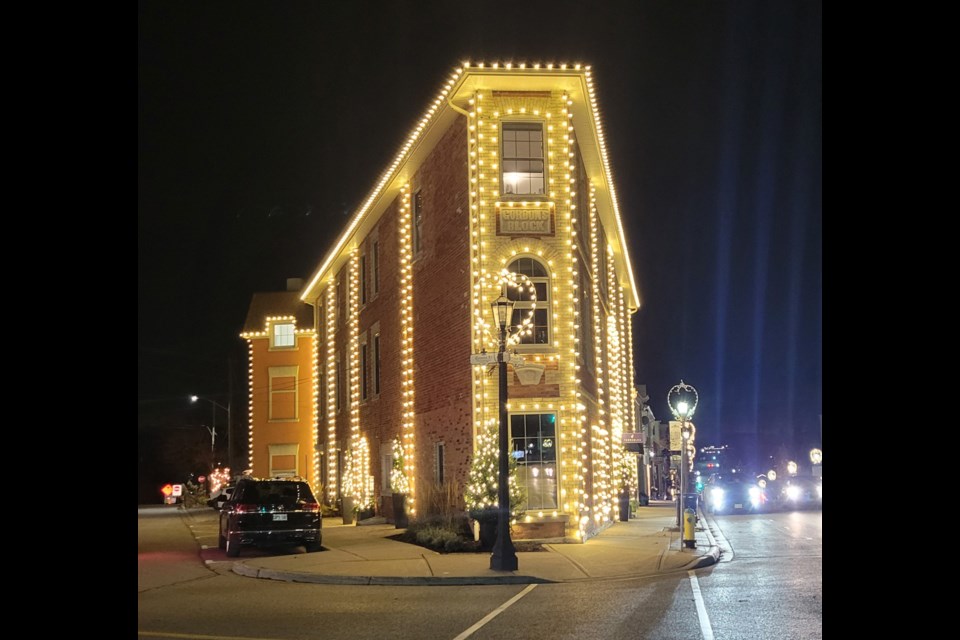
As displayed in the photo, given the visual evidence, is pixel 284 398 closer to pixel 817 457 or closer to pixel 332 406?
pixel 332 406

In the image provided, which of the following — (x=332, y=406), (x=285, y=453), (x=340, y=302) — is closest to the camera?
(x=340, y=302)

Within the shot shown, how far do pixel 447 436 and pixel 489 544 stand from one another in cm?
449

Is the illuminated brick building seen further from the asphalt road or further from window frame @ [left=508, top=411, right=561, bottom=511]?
the asphalt road

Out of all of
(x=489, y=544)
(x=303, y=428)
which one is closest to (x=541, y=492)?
(x=489, y=544)

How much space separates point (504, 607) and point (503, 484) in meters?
4.24

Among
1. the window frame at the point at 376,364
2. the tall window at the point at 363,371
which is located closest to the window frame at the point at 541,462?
the window frame at the point at 376,364

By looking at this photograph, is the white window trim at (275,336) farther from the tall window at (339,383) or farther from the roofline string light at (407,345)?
the roofline string light at (407,345)

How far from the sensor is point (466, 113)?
872 inches

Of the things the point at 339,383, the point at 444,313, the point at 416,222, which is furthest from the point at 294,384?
the point at 444,313

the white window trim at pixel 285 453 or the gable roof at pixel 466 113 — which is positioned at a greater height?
the gable roof at pixel 466 113

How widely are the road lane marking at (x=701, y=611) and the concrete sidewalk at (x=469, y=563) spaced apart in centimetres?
148

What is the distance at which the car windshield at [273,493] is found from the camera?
2070cm
